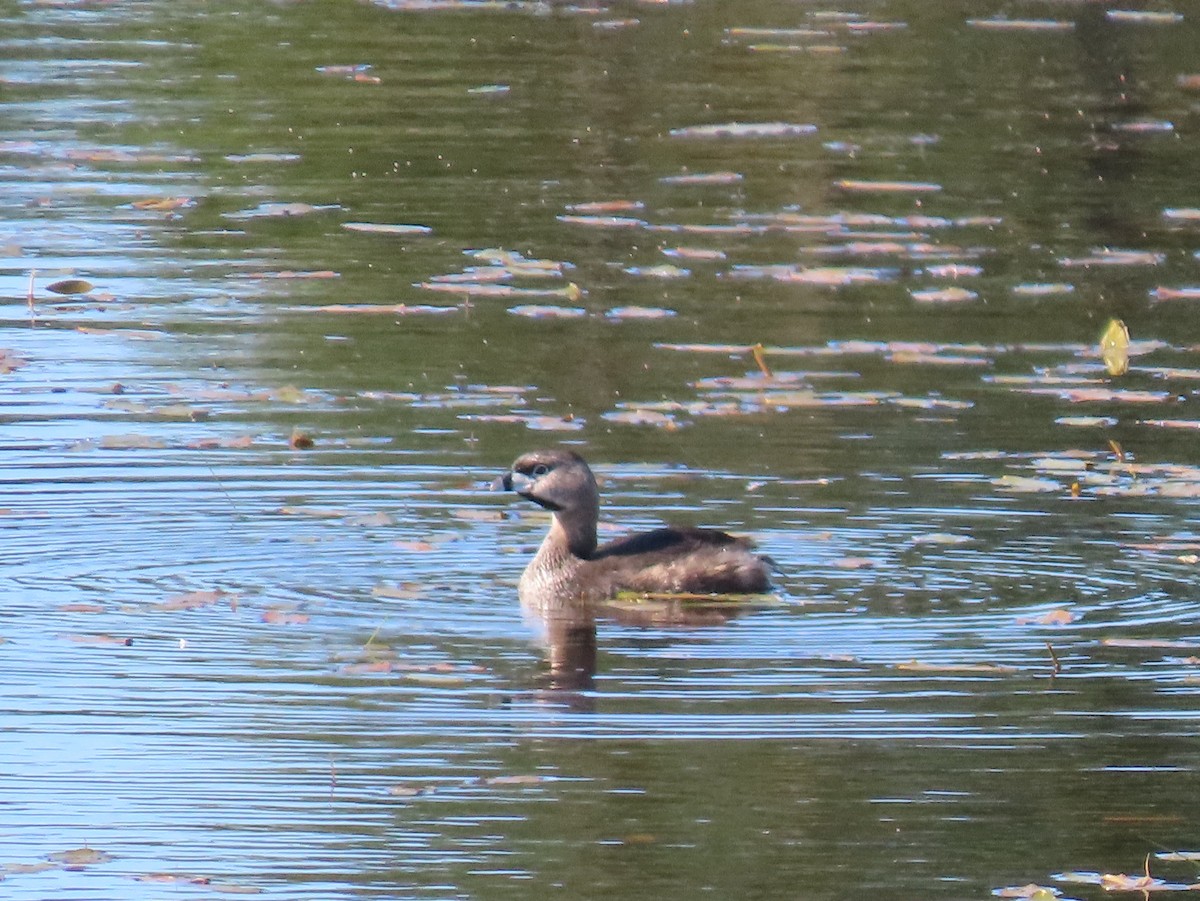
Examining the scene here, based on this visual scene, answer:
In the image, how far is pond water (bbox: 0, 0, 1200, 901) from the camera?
320 inches

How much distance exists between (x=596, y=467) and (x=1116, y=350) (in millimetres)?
3293

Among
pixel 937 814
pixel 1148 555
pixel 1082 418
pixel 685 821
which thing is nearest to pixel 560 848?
pixel 685 821

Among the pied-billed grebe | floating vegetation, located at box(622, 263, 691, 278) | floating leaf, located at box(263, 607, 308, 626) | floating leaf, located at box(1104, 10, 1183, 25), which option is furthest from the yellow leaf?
floating leaf, located at box(1104, 10, 1183, 25)

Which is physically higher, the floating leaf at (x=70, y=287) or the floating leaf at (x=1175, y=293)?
the floating leaf at (x=70, y=287)

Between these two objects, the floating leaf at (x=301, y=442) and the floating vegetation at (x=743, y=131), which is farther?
the floating vegetation at (x=743, y=131)

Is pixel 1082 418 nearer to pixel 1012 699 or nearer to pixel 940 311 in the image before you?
pixel 940 311

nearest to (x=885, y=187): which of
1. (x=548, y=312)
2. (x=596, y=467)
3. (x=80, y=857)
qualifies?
(x=548, y=312)

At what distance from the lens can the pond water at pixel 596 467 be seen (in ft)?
26.7

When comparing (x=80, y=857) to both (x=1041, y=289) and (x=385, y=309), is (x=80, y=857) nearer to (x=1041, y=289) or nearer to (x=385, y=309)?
(x=385, y=309)

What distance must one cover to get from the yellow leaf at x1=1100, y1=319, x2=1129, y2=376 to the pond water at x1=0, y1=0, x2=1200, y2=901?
0.44 ft

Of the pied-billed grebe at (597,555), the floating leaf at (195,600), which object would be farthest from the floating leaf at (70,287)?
the floating leaf at (195,600)

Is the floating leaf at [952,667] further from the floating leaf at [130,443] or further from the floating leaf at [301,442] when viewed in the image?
the floating leaf at [130,443]

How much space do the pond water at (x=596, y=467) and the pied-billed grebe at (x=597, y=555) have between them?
0.17 m

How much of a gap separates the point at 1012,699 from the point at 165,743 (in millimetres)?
2803
